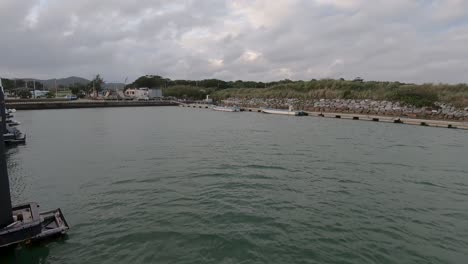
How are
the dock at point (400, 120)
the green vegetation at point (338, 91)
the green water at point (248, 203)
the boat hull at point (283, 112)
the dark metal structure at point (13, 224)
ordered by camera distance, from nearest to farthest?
the dark metal structure at point (13, 224) < the green water at point (248, 203) < the dock at point (400, 120) < the green vegetation at point (338, 91) < the boat hull at point (283, 112)

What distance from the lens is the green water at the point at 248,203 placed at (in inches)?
319

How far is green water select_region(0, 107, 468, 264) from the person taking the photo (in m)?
8.10

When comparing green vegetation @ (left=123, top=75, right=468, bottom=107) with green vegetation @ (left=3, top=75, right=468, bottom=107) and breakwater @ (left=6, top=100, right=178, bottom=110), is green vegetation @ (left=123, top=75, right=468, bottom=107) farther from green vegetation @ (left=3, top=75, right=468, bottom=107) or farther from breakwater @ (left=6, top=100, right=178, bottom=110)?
breakwater @ (left=6, top=100, right=178, bottom=110)

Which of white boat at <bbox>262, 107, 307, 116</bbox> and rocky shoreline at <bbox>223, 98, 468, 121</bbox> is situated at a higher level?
rocky shoreline at <bbox>223, 98, 468, 121</bbox>

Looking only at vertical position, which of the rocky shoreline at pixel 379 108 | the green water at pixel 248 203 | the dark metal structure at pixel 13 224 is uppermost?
the rocky shoreline at pixel 379 108

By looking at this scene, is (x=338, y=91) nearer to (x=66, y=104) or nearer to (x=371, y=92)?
(x=371, y=92)

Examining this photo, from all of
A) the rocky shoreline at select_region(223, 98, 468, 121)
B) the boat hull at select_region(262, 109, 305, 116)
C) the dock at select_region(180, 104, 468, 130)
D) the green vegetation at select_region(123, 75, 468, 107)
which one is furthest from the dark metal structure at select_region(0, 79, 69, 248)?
the green vegetation at select_region(123, 75, 468, 107)

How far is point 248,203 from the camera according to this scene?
11391mm

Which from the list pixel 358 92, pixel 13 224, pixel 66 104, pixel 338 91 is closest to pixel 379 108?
pixel 358 92

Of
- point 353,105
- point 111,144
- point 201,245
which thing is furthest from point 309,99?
point 201,245

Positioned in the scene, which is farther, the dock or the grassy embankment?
the grassy embankment

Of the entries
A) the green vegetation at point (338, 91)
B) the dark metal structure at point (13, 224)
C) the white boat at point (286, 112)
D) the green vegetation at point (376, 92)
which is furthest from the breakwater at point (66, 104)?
the dark metal structure at point (13, 224)

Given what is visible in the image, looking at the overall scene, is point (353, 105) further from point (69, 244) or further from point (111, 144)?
point (69, 244)

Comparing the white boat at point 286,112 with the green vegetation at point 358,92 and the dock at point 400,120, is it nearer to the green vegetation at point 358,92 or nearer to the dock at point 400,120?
the dock at point 400,120
